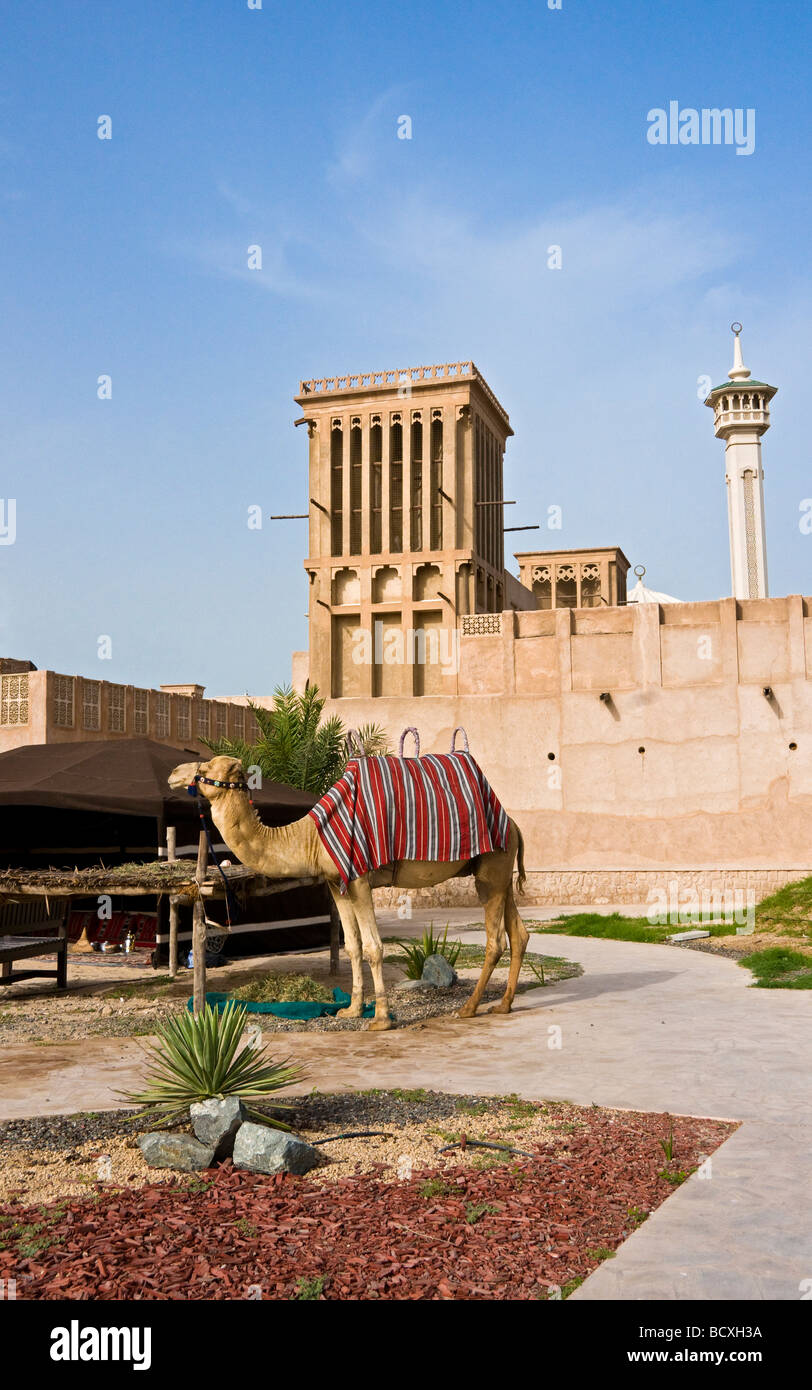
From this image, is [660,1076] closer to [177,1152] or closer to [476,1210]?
[476,1210]

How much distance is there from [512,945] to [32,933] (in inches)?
220

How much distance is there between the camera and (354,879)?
10.5m

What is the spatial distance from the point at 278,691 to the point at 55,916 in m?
15.1

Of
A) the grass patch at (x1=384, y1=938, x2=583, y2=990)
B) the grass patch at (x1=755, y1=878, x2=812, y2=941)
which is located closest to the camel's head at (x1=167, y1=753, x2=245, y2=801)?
the grass patch at (x1=384, y1=938, x2=583, y2=990)

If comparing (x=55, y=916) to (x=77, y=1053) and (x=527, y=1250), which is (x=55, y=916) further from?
(x=527, y=1250)

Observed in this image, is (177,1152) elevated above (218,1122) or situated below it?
below

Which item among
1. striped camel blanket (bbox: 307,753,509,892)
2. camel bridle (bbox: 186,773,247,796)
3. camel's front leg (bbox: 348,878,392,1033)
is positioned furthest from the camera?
striped camel blanket (bbox: 307,753,509,892)

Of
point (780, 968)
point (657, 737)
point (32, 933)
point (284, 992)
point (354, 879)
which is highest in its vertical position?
point (657, 737)

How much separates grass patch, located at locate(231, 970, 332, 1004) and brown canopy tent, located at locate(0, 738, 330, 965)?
2.03m

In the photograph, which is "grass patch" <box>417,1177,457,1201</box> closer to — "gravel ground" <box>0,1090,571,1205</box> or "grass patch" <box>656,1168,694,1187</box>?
"gravel ground" <box>0,1090,571,1205</box>

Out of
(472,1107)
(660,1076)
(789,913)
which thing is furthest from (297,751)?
(472,1107)

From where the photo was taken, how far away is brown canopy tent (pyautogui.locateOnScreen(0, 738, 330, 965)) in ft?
41.1

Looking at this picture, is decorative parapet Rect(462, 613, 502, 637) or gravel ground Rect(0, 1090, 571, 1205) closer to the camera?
gravel ground Rect(0, 1090, 571, 1205)

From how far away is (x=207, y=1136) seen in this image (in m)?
5.75
